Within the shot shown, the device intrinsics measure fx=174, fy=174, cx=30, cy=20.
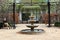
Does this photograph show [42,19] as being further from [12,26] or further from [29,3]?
[12,26]

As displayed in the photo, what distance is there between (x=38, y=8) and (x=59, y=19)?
4873 mm

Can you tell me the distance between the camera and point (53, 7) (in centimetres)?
2114

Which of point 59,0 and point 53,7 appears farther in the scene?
point 53,7

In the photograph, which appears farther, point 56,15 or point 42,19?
point 42,19

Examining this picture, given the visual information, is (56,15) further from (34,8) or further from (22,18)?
(22,18)

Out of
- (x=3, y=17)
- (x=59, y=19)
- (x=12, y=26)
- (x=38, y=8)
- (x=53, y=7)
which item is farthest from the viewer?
(x=38, y=8)

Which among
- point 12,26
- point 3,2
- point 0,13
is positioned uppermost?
point 3,2

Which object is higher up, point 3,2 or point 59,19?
point 3,2

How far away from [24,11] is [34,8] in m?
1.66

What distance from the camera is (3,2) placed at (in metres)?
18.0

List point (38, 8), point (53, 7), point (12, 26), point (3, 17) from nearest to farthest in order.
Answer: point (12, 26)
point (3, 17)
point (53, 7)
point (38, 8)

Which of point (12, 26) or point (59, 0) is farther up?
point (59, 0)

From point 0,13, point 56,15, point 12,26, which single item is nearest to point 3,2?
point 0,13

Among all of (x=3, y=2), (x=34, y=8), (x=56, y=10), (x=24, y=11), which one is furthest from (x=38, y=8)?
(x=3, y=2)
